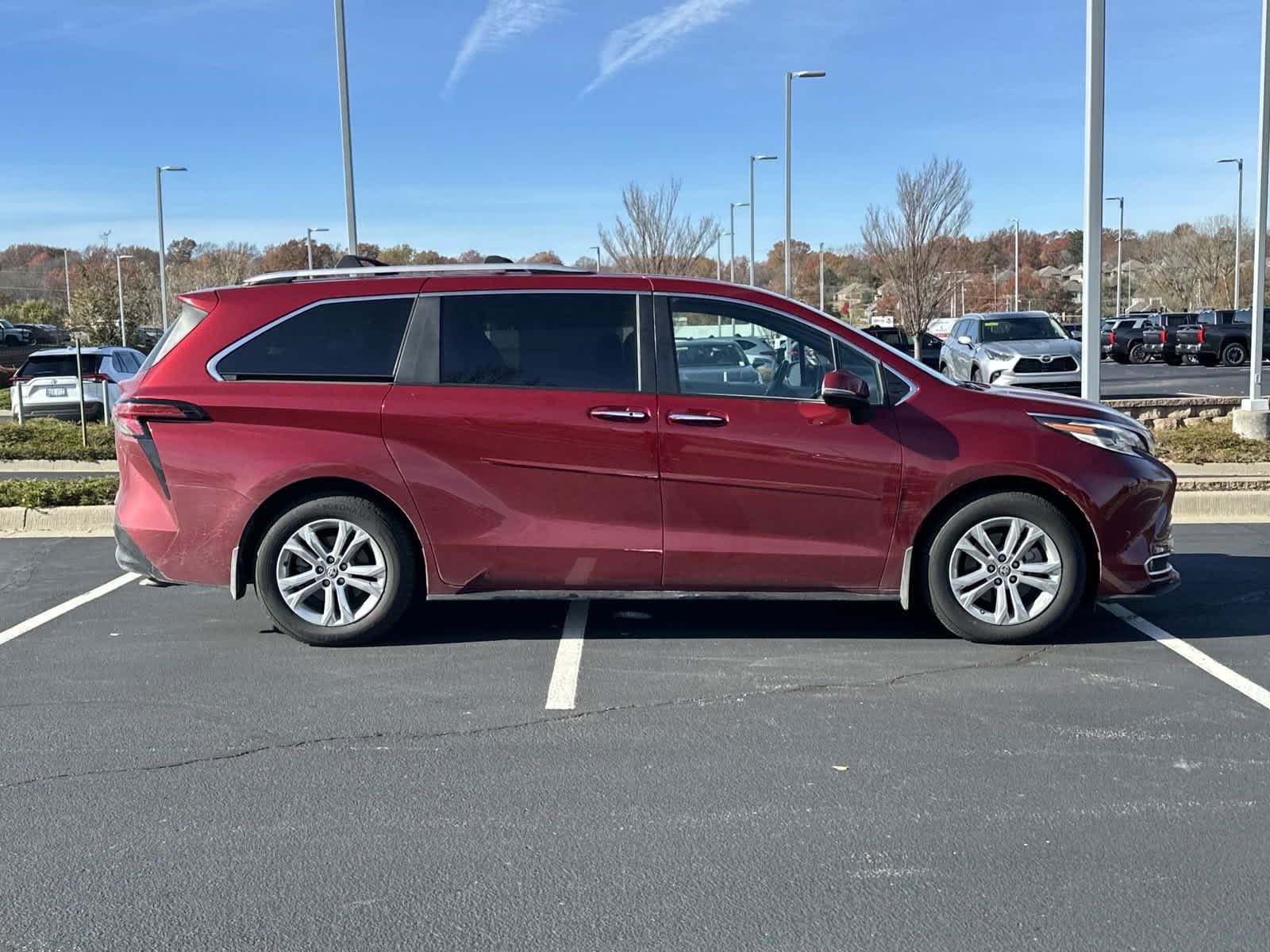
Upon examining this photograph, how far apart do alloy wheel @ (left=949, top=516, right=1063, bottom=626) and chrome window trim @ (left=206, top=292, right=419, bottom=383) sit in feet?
9.63

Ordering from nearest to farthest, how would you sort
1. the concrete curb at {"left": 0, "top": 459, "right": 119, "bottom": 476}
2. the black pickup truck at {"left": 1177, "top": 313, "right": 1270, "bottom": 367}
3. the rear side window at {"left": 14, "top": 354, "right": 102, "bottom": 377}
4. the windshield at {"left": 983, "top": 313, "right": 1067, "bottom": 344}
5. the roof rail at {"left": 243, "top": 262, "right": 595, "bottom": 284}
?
the roof rail at {"left": 243, "top": 262, "right": 595, "bottom": 284} → the concrete curb at {"left": 0, "top": 459, "right": 119, "bottom": 476} → the rear side window at {"left": 14, "top": 354, "right": 102, "bottom": 377} → the windshield at {"left": 983, "top": 313, "right": 1067, "bottom": 344} → the black pickup truck at {"left": 1177, "top": 313, "right": 1270, "bottom": 367}

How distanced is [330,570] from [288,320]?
1255 mm

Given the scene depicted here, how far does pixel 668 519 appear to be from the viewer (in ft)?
19.7

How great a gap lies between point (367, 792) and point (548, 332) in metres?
2.61

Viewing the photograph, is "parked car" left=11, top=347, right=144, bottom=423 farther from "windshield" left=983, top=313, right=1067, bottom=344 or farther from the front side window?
"windshield" left=983, top=313, right=1067, bottom=344

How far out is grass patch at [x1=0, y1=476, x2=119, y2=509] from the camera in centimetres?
997

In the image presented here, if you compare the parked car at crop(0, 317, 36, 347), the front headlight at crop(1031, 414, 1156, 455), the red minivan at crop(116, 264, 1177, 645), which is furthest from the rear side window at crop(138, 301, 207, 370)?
the parked car at crop(0, 317, 36, 347)

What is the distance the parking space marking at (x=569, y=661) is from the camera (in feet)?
17.5

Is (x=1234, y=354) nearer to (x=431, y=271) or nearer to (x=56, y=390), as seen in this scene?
(x=56, y=390)

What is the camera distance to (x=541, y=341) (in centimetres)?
611

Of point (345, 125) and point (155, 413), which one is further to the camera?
point (345, 125)

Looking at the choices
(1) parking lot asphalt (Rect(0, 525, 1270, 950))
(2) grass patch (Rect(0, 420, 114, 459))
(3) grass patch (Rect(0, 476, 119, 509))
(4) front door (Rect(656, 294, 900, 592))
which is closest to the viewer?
(1) parking lot asphalt (Rect(0, 525, 1270, 950))

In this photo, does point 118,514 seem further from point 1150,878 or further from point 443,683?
point 1150,878

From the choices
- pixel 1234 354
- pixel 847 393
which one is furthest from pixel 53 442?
pixel 1234 354
